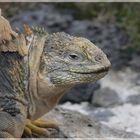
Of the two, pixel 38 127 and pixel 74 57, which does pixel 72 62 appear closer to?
pixel 74 57

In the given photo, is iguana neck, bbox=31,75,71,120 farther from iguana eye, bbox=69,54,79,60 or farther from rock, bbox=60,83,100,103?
rock, bbox=60,83,100,103

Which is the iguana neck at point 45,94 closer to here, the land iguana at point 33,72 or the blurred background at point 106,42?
the land iguana at point 33,72

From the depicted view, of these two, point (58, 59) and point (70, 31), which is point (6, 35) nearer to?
point (58, 59)

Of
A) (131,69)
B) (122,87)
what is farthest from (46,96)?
(131,69)

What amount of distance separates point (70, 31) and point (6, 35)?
455cm

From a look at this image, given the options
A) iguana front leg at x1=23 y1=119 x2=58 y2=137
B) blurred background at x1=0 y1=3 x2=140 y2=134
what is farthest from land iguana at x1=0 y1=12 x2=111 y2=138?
blurred background at x1=0 y1=3 x2=140 y2=134

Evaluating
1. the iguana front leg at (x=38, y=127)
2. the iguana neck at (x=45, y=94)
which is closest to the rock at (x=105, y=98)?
the iguana front leg at (x=38, y=127)

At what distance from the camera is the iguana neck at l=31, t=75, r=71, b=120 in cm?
393

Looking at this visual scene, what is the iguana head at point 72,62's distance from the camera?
391cm

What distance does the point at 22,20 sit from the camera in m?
8.64

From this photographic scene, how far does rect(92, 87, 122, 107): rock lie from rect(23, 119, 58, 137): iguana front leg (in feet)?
9.40

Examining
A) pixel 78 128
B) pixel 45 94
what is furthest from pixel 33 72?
pixel 78 128

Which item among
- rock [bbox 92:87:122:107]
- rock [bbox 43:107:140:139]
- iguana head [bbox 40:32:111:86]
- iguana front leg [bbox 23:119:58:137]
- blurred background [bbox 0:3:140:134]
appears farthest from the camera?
rock [bbox 92:87:122:107]

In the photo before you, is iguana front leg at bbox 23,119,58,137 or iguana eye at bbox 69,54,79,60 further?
iguana front leg at bbox 23,119,58,137
